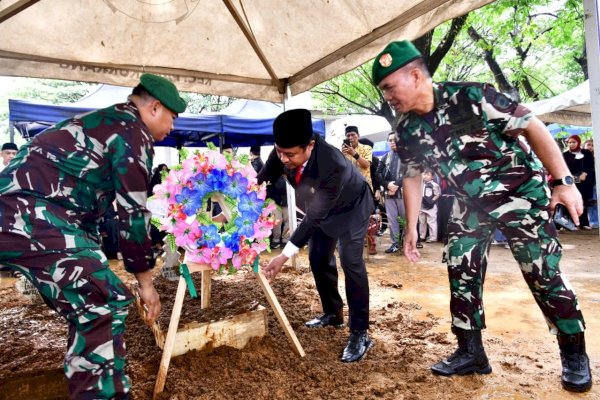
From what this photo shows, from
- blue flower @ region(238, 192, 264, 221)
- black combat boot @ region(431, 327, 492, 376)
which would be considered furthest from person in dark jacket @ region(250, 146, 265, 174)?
black combat boot @ region(431, 327, 492, 376)

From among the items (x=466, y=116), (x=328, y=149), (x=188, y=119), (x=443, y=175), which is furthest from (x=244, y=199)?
(x=188, y=119)

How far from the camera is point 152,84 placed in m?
2.05

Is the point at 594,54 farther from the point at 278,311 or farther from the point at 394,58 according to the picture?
the point at 278,311

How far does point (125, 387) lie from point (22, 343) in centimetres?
214

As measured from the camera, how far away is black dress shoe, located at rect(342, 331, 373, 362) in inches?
118

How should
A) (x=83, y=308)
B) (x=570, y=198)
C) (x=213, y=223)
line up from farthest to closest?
1. (x=213, y=223)
2. (x=570, y=198)
3. (x=83, y=308)

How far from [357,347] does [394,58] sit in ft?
6.70

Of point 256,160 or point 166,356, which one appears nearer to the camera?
point 166,356

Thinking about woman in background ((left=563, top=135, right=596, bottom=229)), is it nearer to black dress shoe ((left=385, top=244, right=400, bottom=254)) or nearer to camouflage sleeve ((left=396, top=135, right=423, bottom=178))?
black dress shoe ((left=385, top=244, right=400, bottom=254))

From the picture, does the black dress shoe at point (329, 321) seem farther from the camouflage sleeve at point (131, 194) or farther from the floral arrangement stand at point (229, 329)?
the camouflage sleeve at point (131, 194)

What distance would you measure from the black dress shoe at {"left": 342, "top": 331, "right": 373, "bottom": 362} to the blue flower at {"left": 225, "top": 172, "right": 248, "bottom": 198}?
54.3 inches

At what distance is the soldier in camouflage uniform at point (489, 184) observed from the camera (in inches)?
95.3

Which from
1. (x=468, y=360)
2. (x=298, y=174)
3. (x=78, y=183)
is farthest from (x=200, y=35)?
(x=468, y=360)

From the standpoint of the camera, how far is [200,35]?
14.6 feet
